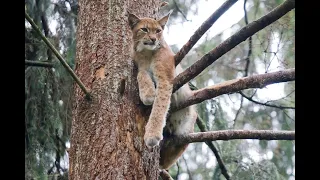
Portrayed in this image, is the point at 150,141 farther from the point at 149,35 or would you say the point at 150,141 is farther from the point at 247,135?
the point at 149,35

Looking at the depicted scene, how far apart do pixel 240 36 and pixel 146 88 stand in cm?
105

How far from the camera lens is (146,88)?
349 centimetres

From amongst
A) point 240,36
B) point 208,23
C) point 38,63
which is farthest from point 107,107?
point 38,63

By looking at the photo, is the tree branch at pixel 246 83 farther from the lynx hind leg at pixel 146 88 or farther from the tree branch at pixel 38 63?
the tree branch at pixel 38 63

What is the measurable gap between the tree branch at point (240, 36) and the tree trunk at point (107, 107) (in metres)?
0.42

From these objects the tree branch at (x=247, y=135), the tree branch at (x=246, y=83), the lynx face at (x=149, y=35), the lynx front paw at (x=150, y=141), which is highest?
the lynx face at (x=149, y=35)

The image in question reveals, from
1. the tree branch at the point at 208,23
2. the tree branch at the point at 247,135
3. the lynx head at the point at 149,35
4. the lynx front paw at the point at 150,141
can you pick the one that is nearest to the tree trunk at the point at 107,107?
the lynx front paw at the point at 150,141

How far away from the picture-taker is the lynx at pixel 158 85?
3395 mm

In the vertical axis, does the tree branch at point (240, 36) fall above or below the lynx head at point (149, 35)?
below

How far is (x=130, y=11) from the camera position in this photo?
3.58m

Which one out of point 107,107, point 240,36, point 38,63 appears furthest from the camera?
point 38,63

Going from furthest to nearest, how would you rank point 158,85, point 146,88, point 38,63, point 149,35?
point 38,63, point 149,35, point 158,85, point 146,88
